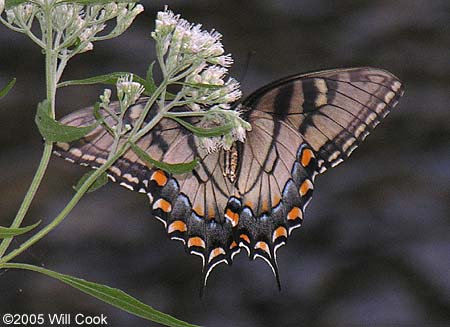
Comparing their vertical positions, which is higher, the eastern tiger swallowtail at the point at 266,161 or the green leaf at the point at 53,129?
the eastern tiger swallowtail at the point at 266,161

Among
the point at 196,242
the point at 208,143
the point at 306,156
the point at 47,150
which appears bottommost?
the point at 47,150

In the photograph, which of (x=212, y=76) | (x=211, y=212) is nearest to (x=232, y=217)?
(x=211, y=212)

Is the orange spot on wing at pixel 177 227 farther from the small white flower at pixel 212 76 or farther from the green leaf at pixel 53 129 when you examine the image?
the green leaf at pixel 53 129

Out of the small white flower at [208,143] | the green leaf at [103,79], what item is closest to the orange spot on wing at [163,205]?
the small white flower at [208,143]

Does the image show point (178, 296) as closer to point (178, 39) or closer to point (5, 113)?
point (5, 113)

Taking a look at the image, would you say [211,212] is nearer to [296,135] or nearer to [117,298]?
[296,135]

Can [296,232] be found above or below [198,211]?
above

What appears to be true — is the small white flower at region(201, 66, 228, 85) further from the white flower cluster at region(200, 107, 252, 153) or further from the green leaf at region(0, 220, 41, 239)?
the green leaf at region(0, 220, 41, 239)

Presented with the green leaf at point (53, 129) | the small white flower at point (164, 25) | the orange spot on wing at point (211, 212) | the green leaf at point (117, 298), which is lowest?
the green leaf at point (117, 298)
